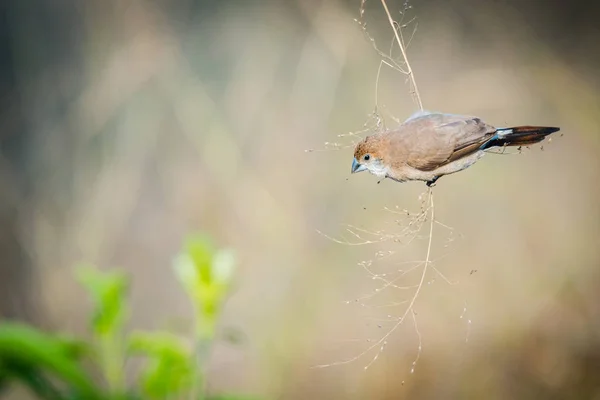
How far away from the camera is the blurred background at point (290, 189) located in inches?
52.2

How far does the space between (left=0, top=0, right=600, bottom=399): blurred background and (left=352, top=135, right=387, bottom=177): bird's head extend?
963mm

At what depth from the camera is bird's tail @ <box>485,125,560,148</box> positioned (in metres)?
0.22

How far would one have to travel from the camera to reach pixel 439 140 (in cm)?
22

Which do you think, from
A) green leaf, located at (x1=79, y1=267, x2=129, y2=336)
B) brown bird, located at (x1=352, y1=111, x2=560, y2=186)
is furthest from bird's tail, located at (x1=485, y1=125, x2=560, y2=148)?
green leaf, located at (x1=79, y1=267, x2=129, y2=336)

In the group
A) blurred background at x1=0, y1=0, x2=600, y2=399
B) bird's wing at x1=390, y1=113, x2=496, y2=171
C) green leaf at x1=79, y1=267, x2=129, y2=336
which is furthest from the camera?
blurred background at x1=0, y1=0, x2=600, y2=399

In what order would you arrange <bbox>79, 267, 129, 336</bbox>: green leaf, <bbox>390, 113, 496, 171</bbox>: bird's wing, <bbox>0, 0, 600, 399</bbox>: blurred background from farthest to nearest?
<bbox>0, 0, 600, 399</bbox>: blurred background < <bbox>79, 267, 129, 336</bbox>: green leaf < <bbox>390, 113, 496, 171</bbox>: bird's wing

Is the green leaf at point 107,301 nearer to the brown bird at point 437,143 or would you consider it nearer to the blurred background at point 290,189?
the blurred background at point 290,189

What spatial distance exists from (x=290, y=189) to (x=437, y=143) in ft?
4.44

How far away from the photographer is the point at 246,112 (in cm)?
158

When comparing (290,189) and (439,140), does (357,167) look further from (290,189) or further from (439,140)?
(290,189)

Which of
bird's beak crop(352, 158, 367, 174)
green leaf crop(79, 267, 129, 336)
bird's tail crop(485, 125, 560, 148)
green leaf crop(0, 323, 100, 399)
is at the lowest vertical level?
bird's tail crop(485, 125, 560, 148)

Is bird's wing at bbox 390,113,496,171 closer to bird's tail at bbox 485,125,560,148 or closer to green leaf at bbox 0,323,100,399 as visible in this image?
bird's tail at bbox 485,125,560,148

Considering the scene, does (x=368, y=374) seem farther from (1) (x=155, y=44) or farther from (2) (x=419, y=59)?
(1) (x=155, y=44)

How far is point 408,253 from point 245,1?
74 centimetres
